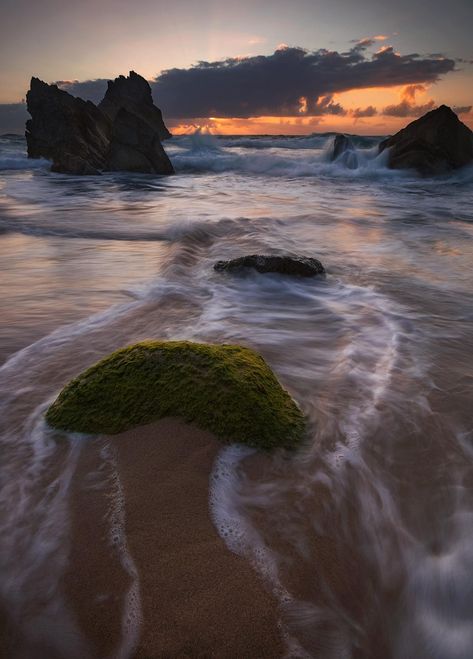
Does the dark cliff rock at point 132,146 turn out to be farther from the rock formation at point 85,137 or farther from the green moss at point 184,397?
the green moss at point 184,397

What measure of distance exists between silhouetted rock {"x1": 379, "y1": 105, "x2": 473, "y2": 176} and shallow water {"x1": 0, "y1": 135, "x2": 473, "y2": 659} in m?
13.7

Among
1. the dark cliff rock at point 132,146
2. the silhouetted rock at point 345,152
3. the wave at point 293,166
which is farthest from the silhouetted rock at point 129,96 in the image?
the dark cliff rock at point 132,146

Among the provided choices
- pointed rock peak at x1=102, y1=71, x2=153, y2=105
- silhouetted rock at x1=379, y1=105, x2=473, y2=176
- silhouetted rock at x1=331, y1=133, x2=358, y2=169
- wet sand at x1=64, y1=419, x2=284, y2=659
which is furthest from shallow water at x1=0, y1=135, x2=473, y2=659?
pointed rock peak at x1=102, y1=71, x2=153, y2=105

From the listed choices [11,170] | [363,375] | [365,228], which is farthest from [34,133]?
[363,375]

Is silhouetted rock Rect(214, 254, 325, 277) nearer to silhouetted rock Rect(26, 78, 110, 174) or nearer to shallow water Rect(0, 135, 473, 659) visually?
shallow water Rect(0, 135, 473, 659)

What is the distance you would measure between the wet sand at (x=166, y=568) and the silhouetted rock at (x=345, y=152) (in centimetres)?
2567

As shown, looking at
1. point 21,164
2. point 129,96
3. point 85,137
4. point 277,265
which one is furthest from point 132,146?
point 129,96

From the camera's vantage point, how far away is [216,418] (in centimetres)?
262

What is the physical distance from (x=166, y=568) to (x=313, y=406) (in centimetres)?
158

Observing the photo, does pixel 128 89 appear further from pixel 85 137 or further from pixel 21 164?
pixel 21 164

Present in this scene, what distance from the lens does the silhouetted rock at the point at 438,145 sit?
21.2 meters

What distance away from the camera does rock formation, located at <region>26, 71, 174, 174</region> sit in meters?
22.2

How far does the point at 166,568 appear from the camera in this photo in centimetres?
186

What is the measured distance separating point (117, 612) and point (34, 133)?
3166cm
